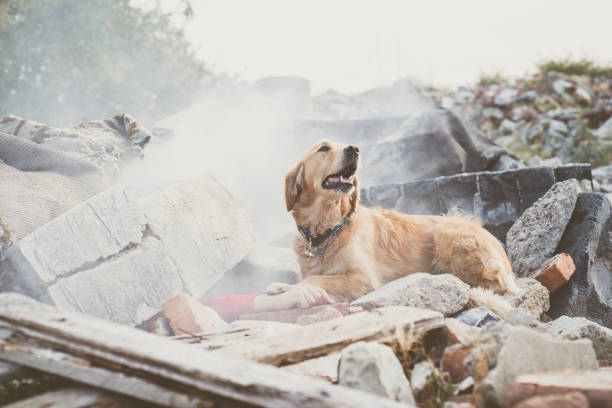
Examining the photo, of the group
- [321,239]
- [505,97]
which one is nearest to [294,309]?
[321,239]

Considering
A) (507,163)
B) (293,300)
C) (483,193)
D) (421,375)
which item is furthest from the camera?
(507,163)

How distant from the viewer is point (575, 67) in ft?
54.5

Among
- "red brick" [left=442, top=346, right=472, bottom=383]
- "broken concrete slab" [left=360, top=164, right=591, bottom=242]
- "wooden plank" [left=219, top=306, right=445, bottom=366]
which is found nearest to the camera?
"wooden plank" [left=219, top=306, right=445, bottom=366]

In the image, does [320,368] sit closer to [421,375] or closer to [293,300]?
[421,375]

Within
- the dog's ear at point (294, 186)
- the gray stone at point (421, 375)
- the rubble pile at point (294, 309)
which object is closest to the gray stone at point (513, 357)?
the rubble pile at point (294, 309)

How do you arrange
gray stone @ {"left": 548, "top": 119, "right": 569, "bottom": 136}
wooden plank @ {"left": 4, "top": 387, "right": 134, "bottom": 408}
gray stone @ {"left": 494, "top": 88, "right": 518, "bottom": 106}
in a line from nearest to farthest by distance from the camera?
wooden plank @ {"left": 4, "top": 387, "right": 134, "bottom": 408}, gray stone @ {"left": 548, "top": 119, "right": 569, "bottom": 136}, gray stone @ {"left": 494, "top": 88, "right": 518, "bottom": 106}

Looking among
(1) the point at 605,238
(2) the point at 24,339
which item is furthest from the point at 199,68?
(2) the point at 24,339

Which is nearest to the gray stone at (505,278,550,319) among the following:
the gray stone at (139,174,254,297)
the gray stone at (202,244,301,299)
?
the gray stone at (202,244,301,299)

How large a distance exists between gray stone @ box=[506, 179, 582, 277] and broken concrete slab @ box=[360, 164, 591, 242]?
56cm

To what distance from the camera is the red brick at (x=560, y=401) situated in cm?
148

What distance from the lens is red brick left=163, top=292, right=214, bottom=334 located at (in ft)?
9.51

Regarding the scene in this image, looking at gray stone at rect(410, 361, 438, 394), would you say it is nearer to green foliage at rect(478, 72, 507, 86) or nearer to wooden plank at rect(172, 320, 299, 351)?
wooden plank at rect(172, 320, 299, 351)

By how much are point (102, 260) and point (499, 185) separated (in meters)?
4.19

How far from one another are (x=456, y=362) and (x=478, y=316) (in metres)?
1.18
